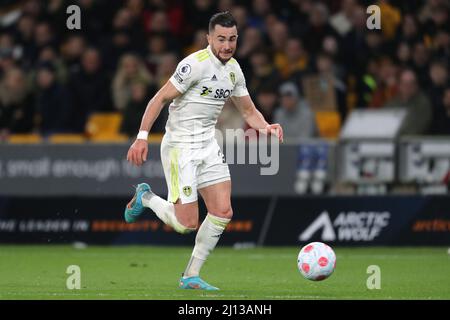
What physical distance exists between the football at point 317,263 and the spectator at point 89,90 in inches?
358

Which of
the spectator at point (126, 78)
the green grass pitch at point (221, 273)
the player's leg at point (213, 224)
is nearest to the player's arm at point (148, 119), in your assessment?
the player's leg at point (213, 224)

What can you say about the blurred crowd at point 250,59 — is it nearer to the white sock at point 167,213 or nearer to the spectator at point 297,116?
the spectator at point 297,116

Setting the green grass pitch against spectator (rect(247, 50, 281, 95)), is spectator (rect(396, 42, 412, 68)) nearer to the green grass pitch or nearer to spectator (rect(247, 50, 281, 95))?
spectator (rect(247, 50, 281, 95))

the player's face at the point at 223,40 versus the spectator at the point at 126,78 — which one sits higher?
the player's face at the point at 223,40

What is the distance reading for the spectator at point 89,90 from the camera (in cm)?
1859

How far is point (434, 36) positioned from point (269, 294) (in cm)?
897

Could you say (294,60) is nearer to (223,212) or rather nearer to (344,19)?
(344,19)

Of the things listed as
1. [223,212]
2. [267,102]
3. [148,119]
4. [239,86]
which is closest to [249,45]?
[267,102]

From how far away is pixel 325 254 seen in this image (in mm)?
9969

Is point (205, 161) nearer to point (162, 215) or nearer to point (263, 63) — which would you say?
point (162, 215)

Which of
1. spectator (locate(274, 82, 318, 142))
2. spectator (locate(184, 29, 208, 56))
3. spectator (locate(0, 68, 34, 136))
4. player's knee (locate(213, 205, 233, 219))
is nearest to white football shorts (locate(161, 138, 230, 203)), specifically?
player's knee (locate(213, 205, 233, 219))

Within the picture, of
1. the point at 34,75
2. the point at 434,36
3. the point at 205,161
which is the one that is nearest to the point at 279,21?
the point at 434,36

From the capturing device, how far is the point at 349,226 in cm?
1566

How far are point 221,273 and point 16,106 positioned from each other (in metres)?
7.53
